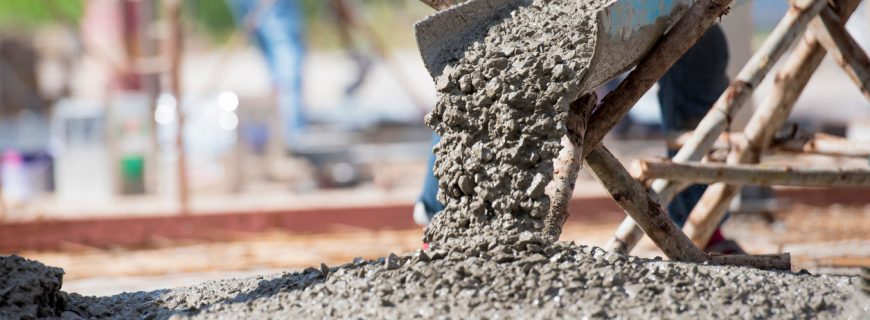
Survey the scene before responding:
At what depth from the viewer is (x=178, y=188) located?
25.5ft

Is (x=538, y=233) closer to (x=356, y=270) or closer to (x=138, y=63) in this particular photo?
(x=356, y=270)

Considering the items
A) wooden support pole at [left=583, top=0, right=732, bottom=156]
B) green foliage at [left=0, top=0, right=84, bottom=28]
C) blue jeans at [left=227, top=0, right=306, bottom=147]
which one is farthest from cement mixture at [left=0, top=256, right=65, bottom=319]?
green foliage at [left=0, top=0, right=84, bottom=28]

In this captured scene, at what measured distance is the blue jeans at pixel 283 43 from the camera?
34.6ft

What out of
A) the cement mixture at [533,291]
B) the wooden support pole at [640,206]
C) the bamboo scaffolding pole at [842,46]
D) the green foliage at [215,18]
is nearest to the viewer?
the cement mixture at [533,291]

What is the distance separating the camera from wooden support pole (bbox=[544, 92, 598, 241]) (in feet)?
8.79

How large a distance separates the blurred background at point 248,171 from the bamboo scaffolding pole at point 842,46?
1.18ft

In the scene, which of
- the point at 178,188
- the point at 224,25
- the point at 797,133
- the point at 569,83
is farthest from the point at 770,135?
the point at 224,25

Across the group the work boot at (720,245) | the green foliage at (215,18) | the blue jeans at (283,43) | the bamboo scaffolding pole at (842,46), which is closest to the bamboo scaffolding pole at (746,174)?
the bamboo scaffolding pole at (842,46)

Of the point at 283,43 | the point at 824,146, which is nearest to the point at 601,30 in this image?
the point at 824,146

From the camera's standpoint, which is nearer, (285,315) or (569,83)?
(285,315)

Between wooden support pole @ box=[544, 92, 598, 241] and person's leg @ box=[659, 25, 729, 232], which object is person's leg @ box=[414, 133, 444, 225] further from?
wooden support pole @ box=[544, 92, 598, 241]

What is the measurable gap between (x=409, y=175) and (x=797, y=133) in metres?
7.62

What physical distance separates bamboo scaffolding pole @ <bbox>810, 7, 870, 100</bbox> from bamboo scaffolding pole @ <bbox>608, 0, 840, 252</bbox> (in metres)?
0.12

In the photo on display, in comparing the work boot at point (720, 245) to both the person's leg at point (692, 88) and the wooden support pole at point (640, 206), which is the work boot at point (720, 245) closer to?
the person's leg at point (692, 88)
